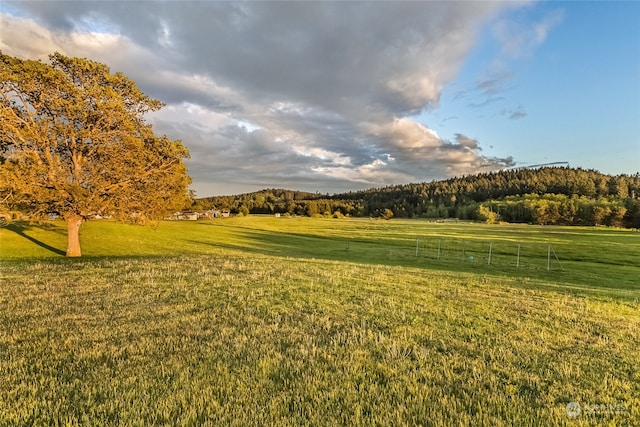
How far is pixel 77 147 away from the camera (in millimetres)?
24328

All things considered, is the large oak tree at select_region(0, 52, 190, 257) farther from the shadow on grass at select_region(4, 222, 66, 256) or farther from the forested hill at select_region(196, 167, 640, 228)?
the forested hill at select_region(196, 167, 640, 228)

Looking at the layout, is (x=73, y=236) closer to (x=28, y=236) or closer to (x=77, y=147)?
(x=77, y=147)

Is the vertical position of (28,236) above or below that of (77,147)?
below

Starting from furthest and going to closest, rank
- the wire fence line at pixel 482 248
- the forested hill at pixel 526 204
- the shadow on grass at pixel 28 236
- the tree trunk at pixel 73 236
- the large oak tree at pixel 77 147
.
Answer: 1. the forested hill at pixel 526 204
2. the wire fence line at pixel 482 248
3. the shadow on grass at pixel 28 236
4. the tree trunk at pixel 73 236
5. the large oak tree at pixel 77 147

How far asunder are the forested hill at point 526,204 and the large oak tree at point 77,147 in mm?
81351

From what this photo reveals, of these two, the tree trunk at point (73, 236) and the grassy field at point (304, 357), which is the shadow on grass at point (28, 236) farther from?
the grassy field at point (304, 357)

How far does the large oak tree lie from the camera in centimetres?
2191

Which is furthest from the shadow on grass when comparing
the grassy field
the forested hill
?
the forested hill

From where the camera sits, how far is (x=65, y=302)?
980 cm

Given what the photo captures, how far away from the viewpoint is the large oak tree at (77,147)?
71.9 ft

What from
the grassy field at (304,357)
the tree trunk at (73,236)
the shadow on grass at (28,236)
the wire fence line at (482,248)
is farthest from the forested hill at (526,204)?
the grassy field at (304,357)

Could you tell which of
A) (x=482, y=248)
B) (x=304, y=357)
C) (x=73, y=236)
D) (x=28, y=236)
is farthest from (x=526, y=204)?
(x=304, y=357)

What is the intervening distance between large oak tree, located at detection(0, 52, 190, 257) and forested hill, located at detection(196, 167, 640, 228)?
81.4m

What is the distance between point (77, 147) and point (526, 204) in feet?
460
